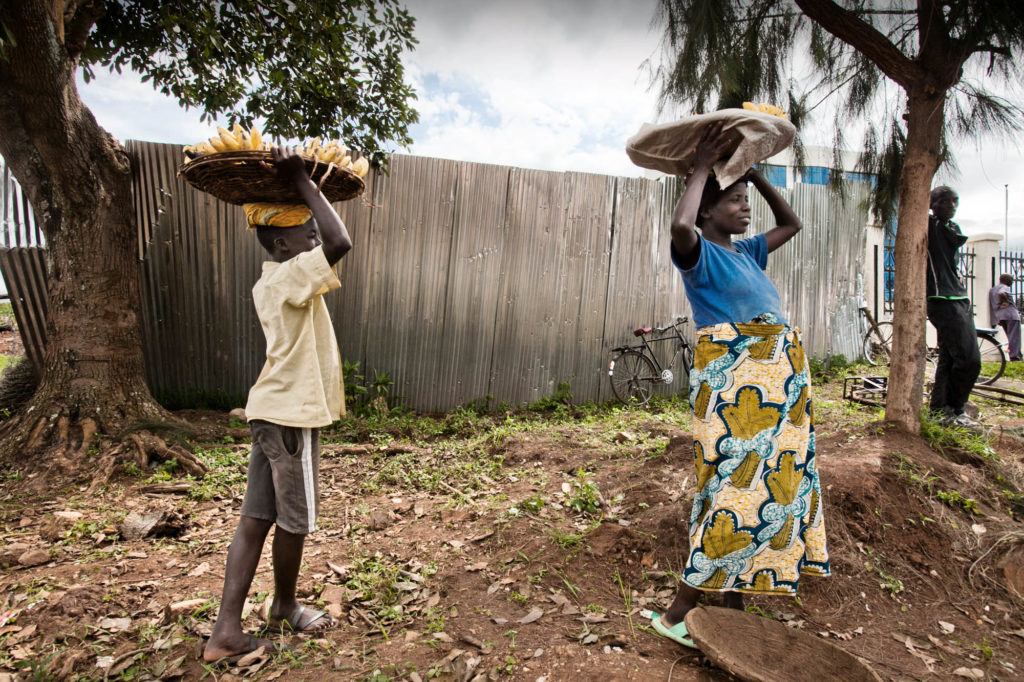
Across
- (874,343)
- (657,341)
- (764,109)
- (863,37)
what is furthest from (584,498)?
(874,343)

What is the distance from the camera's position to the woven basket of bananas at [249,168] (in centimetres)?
209

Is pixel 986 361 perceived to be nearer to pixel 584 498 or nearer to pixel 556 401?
pixel 556 401

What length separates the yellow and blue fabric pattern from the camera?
2152 millimetres

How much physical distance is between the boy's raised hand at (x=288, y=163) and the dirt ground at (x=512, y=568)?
1.75 m

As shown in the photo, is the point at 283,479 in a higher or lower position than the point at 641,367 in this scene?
lower

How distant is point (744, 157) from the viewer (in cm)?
221

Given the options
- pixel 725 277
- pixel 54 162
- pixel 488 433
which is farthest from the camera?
pixel 488 433

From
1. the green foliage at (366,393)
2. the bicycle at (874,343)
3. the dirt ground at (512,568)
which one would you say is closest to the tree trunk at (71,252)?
the dirt ground at (512,568)

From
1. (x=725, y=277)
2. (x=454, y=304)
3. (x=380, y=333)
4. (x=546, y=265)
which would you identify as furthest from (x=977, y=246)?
(x=725, y=277)

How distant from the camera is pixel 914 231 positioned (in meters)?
3.49

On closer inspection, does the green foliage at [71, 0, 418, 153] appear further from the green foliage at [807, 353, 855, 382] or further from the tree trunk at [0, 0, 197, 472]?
the green foliage at [807, 353, 855, 382]

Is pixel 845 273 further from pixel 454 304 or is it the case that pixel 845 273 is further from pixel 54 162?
Result: pixel 54 162

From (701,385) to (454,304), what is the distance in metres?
4.36

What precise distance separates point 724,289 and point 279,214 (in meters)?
1.70
